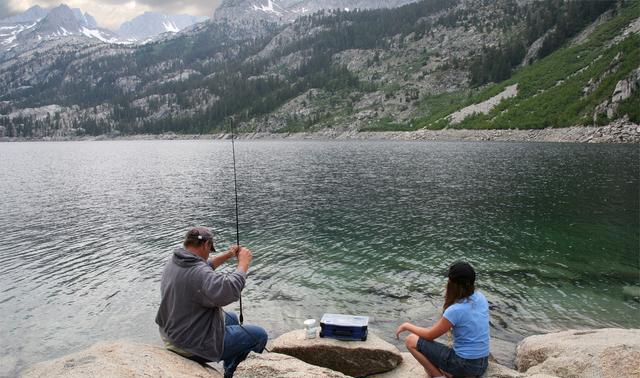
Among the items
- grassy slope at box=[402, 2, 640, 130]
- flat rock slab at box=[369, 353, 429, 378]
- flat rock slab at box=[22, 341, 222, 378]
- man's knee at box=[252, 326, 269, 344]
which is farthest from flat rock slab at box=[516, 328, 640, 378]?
grassy slope at box=[402, 2, 640, 130]

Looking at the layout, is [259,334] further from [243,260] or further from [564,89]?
[564,89]

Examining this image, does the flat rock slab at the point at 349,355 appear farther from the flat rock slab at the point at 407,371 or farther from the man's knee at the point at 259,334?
the man's knee at the point at 259,334

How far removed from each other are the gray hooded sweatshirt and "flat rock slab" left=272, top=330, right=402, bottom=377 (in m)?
3.22

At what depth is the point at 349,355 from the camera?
1072 centimetres

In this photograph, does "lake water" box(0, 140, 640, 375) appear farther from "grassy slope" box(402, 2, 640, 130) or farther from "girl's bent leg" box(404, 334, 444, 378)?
"grassy slope" box(402, 2, 640, 130)

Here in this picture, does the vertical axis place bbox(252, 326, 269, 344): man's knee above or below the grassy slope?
below

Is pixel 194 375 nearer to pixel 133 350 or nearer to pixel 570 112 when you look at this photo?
pixel 133 350

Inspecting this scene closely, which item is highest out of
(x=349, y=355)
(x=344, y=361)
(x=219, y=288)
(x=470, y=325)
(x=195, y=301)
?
(x=219, y=288)

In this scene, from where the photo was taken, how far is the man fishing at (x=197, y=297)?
7.46m

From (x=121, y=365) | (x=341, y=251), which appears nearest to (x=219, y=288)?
(x=121, y=365)

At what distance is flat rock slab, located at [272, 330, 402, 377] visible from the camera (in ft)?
34.9

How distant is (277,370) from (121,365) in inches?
134

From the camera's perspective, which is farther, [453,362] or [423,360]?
[423,360]

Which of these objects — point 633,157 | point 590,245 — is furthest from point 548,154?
point 590,245
